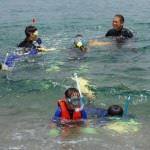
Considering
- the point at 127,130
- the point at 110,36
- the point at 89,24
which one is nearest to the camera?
the point at 127,130

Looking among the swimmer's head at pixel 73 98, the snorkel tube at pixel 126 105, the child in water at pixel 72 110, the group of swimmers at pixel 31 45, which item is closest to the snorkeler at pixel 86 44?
the group of swimmers at pixel 31 45

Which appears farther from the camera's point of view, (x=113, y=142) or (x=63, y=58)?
(x=63, y=58)

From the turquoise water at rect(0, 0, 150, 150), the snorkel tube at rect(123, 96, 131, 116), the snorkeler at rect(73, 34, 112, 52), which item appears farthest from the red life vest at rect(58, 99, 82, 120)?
the snorkeler at rect(73, 34, 112, 52)

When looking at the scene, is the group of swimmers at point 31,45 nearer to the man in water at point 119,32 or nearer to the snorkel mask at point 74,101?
the man in water at point 119,32

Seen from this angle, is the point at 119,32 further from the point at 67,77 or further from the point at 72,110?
the point at 72,110

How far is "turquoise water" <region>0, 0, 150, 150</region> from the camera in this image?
8172mm

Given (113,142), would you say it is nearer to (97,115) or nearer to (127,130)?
(127,130)

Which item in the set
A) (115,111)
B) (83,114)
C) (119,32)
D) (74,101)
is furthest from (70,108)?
(119,32)

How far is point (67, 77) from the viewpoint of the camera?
11.7 metres

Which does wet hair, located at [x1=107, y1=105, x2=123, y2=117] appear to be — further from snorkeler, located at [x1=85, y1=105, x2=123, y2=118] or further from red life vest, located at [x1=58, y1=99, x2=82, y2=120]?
red life vest, located at [x1=58, y1=99, x2=82, y2=120]

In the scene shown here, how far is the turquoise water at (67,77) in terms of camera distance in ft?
26.8

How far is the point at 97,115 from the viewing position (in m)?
9.09

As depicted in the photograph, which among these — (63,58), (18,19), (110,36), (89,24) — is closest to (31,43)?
(63,58)

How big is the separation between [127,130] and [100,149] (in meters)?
0.87
